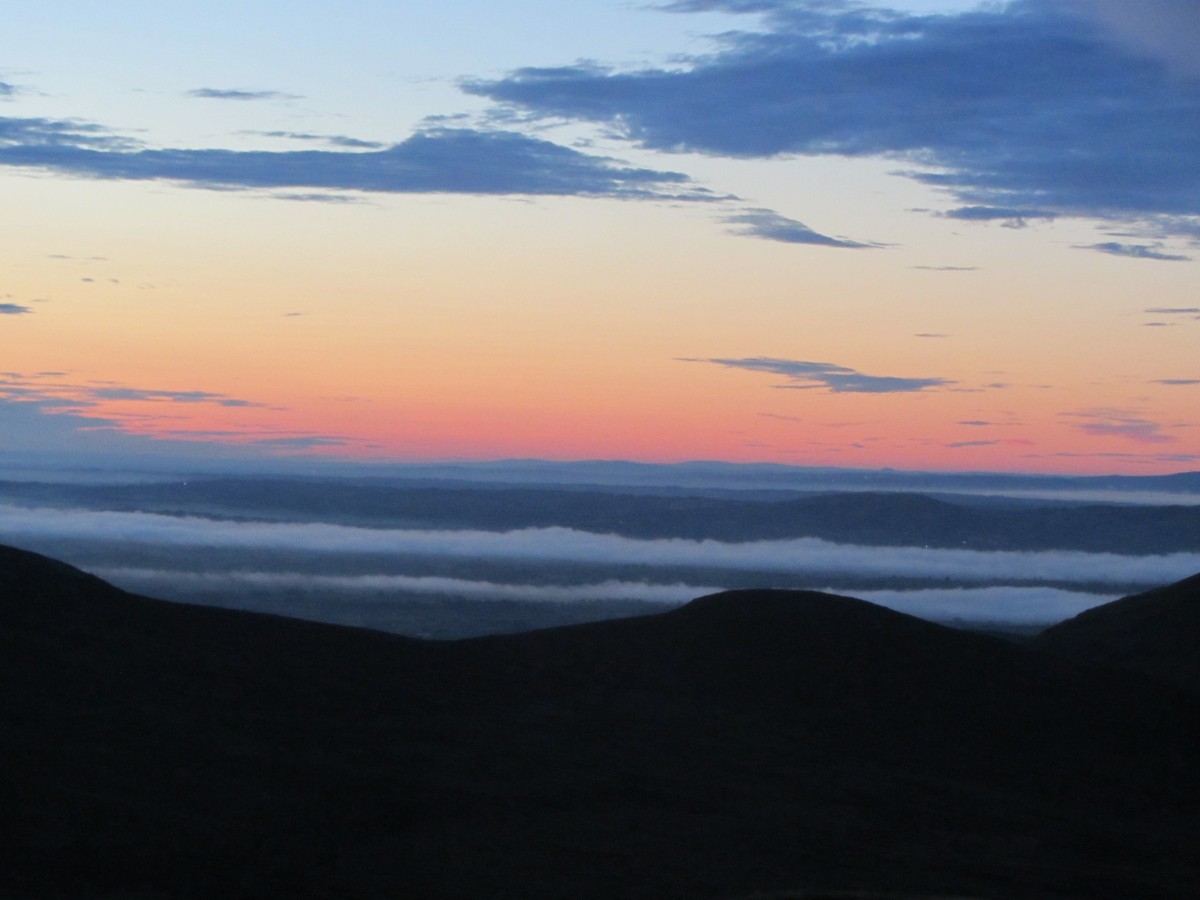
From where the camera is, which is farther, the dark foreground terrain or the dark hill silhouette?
the dark hill silhouette

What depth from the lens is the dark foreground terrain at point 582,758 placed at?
24.3 m

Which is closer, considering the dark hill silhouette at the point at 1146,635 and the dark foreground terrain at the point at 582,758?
the dark foreground terrain at the point at 582,758

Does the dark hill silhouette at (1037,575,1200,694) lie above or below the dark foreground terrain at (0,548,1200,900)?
above

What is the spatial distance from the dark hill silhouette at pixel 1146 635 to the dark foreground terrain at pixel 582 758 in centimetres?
460

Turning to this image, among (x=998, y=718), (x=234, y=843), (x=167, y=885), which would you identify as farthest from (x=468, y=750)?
(x=998, y=718)

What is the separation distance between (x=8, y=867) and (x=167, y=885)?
96.5 inches

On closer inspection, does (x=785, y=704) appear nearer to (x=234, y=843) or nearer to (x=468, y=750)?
(x=468, y=750)

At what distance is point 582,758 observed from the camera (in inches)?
1282

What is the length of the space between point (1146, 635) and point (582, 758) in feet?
107

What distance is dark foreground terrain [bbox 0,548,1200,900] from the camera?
24344mm

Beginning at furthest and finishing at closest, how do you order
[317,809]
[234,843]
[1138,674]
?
[1138,674] < [317,809] < [234,843]

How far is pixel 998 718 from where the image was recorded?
39.3 metres

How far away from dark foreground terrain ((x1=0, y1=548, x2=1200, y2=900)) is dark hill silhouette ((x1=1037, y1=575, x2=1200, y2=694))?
4.60 metres

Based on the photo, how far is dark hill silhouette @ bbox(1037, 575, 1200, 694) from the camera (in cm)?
5259
